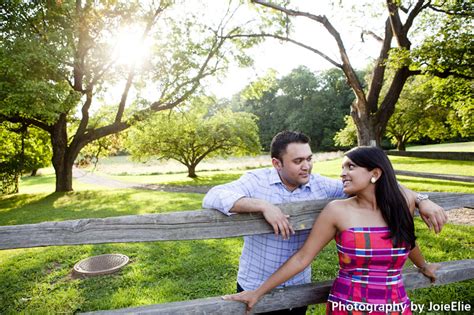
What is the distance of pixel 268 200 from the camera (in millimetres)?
2633

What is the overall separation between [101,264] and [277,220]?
528 centimetres

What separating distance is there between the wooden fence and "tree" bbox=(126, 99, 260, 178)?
25.0 m

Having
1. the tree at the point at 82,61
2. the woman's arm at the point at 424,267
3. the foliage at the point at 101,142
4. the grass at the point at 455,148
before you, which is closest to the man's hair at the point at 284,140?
the woman's arm at the point at 424,267

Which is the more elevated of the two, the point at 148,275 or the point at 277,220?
the point at 277,220

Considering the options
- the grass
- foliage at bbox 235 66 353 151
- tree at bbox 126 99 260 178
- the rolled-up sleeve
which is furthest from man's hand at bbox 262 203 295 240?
foliage at bbox 235 66 353 151

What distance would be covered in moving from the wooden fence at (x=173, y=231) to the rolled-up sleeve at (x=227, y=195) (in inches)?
2.7

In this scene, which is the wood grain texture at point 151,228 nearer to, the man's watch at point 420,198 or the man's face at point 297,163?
the man's face at point 297,163

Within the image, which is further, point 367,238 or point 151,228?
point 151,228

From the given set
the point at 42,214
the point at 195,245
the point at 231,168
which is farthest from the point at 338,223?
the point at 231,168

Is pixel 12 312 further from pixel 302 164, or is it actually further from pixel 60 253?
pixel 302 164

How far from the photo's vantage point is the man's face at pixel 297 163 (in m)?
2.47

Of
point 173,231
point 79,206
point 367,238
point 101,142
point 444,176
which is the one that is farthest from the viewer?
point 101,142

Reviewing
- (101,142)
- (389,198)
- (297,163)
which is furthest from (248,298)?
(101,142)

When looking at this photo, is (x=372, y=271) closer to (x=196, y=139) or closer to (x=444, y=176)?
(x=444, y=176)
